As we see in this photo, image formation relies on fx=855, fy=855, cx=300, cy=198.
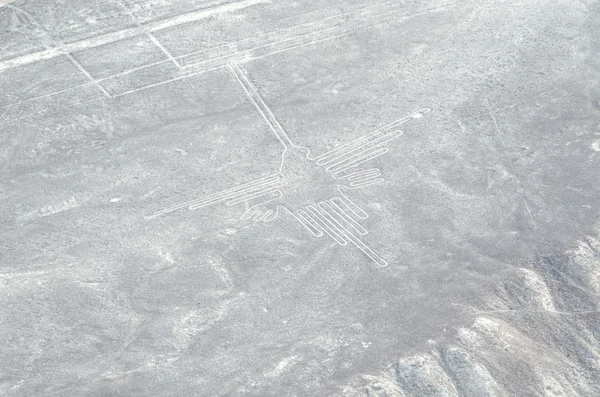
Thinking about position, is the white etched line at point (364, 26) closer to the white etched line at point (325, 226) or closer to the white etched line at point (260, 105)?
the white etched line at point (260, 105)

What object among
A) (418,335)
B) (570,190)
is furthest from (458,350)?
(570,190)

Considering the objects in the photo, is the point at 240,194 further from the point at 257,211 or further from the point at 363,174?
the point at 363,174

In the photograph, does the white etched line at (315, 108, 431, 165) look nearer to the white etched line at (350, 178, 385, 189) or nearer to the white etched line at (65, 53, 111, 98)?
the white etched line at (350, 178, 385, 189)

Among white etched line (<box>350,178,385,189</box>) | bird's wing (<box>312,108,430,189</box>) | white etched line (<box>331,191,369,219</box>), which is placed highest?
bird's wing (<box>312,108,430,189</box>)

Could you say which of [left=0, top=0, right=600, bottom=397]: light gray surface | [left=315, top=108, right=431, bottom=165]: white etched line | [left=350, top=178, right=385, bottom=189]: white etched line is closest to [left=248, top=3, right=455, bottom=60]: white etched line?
[left=0, top=0, right=600, bottom=397]: light gray surface

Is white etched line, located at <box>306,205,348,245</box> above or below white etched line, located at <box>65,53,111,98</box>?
below

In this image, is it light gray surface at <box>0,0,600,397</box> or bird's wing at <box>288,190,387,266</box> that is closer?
light gray surface at <box>0,0,600,397</box>
